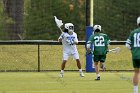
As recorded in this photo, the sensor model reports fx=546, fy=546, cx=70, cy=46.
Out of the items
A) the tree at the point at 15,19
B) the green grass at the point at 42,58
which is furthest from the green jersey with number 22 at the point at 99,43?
the tree at the point at 15,19

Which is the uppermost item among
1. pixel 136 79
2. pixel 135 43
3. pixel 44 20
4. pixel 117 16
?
pixel 117 16

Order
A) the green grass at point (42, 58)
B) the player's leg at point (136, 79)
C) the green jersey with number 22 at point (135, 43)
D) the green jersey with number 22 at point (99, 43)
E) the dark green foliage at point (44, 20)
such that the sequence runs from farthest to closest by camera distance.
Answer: the dark green foliage at point (44, 20) → the green grass at point (42, 58) → the green jersey with number 22 at point (99, 43) → the green jersey with number 22 at point (135, 43) → the player's leg at point (136, 79)

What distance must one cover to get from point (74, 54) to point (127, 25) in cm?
1065

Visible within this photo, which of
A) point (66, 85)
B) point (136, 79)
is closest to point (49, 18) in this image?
point (66, 85)

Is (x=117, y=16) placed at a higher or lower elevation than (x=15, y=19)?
higher

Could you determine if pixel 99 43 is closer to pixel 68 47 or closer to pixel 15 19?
pixel 68 47

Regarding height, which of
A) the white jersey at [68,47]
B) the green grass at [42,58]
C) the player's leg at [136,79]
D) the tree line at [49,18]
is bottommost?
the green grass at [42,58]

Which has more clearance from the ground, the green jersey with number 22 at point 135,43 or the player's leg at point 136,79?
the green jersey with number 22 at point 135,43

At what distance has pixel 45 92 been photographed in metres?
14.4

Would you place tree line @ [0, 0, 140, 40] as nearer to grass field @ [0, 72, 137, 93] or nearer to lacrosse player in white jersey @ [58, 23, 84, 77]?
lacrosse player in white jersey @ [58, 23, 84, 77]

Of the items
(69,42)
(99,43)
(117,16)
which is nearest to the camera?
(99,43)

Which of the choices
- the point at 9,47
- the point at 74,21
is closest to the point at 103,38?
the point at 9,47

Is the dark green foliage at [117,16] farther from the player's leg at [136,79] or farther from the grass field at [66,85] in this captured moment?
the player's leg at [136,79]

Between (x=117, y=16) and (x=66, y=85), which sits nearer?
(x=66, y=85)
